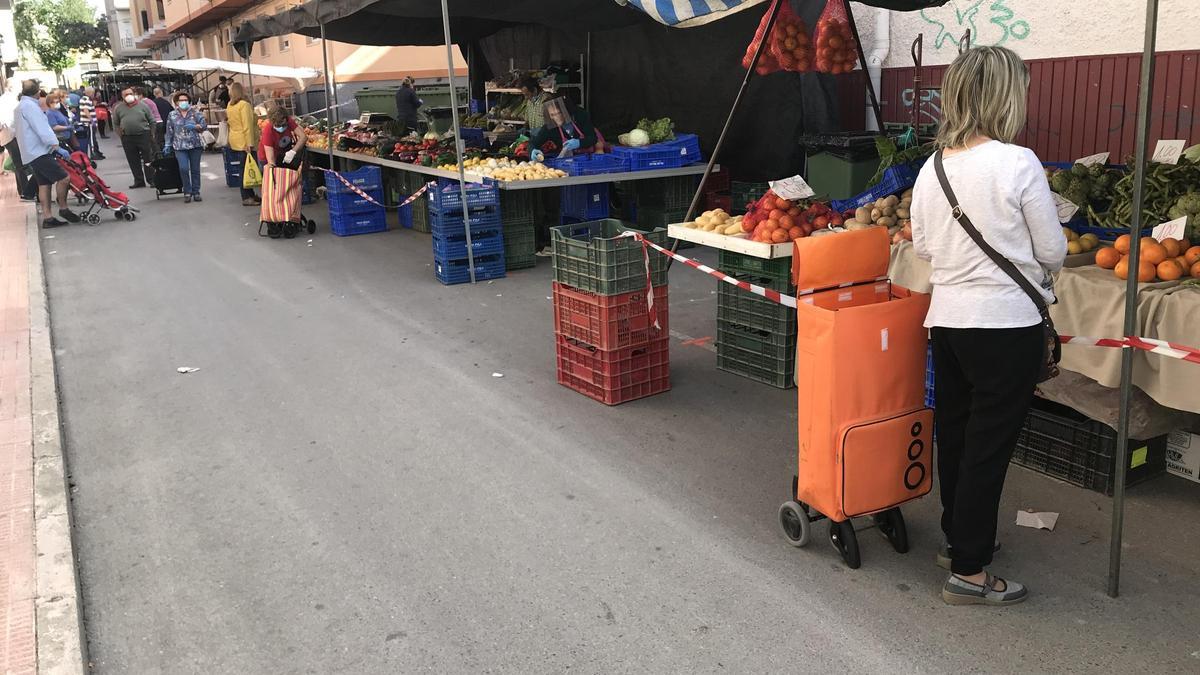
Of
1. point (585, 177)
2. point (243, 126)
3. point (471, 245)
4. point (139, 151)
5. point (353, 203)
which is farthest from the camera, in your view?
point (139, 151)

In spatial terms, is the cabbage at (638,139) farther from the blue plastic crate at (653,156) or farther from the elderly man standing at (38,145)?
the elderly man standing at (38,145)

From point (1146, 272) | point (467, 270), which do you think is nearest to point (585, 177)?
point (467, 270)

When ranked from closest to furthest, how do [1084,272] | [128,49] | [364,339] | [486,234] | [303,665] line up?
[303,665] → [1084,272] → [364,339] → [486,234] → [128,49]

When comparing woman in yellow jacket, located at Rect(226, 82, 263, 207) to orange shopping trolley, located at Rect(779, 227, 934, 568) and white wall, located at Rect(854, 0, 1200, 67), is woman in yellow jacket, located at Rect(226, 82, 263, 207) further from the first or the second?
orange shopping trolley, located at Rect(779, 227, 934, 568)

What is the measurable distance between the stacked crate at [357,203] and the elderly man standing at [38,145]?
4.44 meters

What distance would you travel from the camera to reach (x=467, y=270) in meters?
10.3

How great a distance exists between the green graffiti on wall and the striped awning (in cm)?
318

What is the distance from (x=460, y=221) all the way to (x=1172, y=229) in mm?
7040

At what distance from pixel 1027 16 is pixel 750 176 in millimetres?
3717

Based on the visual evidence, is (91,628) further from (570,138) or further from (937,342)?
(570,138)

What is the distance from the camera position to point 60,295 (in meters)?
10.5

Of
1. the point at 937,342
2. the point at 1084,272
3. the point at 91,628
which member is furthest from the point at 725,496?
the point at 91,628

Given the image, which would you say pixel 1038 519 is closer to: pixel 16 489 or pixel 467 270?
pixel 16 489

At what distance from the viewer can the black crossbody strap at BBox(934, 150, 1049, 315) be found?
11.0ft
